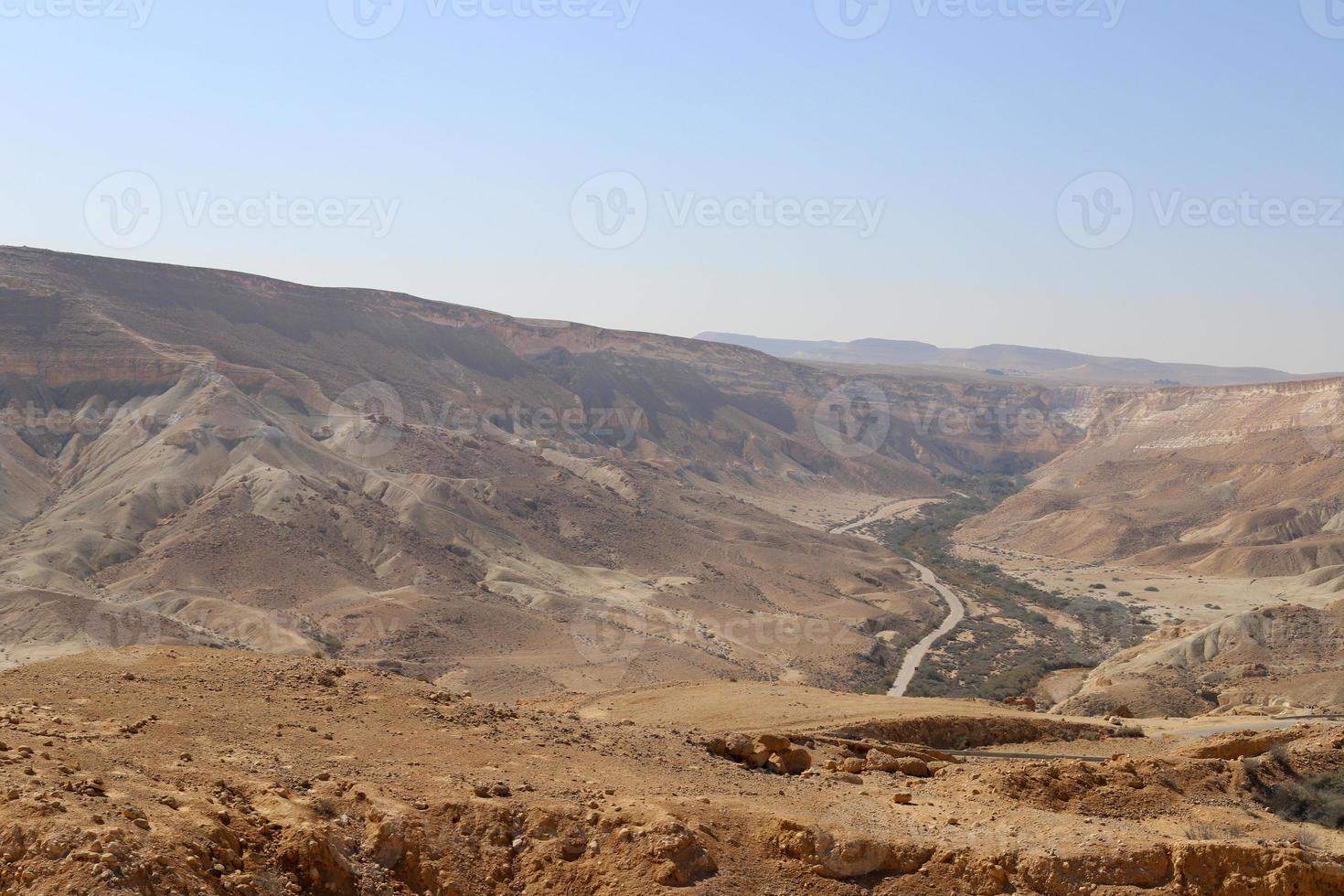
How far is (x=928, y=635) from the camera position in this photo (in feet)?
156

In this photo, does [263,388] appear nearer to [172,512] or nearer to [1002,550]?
[172,512]

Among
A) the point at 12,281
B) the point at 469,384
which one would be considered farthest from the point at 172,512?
the point at 469,384

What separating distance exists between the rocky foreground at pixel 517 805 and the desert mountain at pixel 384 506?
63.0ft

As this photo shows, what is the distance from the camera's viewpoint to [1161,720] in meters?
21.8

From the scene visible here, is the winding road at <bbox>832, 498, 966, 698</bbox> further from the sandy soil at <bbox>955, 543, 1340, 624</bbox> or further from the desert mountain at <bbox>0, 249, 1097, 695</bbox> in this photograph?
the sandy soil at <bbox>955, 543, 1340, 624</bbox>

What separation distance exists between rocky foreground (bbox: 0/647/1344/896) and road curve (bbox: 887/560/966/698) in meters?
16.4

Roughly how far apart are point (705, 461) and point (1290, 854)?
8168 centimetres

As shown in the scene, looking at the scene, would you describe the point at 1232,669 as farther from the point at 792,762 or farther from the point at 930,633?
the point at 792,762

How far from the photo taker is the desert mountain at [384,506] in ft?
119

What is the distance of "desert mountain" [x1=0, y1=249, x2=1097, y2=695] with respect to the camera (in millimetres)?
36156

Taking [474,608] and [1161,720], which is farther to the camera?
[474,608]

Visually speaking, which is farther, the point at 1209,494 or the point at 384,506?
the point at 1209,494

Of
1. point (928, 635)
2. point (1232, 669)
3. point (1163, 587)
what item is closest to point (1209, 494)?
point (1163, 587)

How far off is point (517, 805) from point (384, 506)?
137ft
